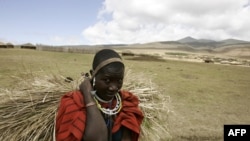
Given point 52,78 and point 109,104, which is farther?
point 52,78

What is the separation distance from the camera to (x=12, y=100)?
2.79m

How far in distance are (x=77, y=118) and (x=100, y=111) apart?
7.6 inches

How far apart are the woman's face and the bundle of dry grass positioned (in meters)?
0.82

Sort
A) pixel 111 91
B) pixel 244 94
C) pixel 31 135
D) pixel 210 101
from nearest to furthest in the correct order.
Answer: pixel 111 91
pixel 31 135
pixel 210 101
pixel 244 94

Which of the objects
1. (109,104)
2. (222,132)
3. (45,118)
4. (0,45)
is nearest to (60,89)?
(45,118)

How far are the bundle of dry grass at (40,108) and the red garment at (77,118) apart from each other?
2.14ft

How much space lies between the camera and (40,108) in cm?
276

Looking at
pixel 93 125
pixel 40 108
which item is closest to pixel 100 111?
pixel 93 125

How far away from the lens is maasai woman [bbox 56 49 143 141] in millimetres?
1913

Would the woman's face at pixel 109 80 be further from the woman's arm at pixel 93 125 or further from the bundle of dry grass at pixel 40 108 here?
the bundle of dry grass at pixel 40 108

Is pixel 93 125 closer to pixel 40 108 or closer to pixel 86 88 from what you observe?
pixel 86 88

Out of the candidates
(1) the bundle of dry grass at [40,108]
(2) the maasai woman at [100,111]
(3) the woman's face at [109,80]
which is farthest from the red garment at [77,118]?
(1) the bundle of dry grass at [40,108]

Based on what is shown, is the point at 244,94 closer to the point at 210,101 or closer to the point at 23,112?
the point at 210,101

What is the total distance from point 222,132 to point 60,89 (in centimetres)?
361
